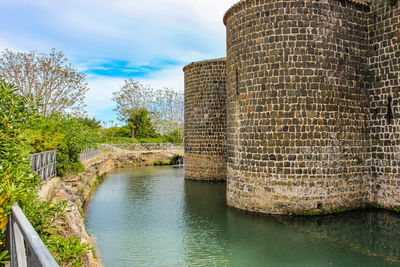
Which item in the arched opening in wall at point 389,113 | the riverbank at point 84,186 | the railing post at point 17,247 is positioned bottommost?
the riverbank at point 84,186

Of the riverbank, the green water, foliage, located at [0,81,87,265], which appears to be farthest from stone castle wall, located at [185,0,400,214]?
foliage, located at [0,81,87,265]

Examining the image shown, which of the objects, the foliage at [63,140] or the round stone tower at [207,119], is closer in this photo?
the foliage at [63,140]

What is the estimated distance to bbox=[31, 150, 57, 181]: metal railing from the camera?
336 inches

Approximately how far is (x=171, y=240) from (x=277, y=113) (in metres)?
4.57

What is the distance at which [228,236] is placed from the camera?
8.16 meters

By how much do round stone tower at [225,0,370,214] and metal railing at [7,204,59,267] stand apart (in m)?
7.70

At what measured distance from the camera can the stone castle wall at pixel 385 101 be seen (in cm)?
962

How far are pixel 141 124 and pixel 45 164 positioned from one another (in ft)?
107

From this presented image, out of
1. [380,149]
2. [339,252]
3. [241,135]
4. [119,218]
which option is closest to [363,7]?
[380,149]

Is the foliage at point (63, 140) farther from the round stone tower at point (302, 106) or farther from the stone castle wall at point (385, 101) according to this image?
the stone castle wall at point (385, 101)

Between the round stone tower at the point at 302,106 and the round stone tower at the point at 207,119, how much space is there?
6057mm

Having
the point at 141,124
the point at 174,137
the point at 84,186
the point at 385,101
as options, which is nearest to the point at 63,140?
the point at 84,186

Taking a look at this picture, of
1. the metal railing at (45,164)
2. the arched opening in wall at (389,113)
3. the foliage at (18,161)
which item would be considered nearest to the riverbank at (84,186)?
the metal railing at (45,164)

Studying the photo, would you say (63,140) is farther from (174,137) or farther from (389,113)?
(174,137)
